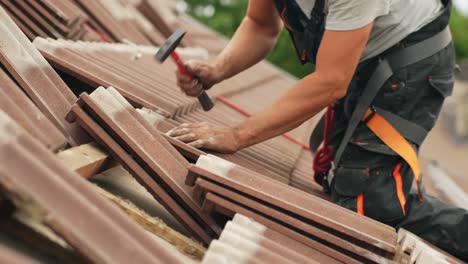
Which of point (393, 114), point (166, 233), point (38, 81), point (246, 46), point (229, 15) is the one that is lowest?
point (229, 15)

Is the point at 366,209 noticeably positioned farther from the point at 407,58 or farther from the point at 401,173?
the point at 407,58

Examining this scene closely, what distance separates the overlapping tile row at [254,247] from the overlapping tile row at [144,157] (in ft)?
0.55

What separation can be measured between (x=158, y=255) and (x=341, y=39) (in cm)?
136

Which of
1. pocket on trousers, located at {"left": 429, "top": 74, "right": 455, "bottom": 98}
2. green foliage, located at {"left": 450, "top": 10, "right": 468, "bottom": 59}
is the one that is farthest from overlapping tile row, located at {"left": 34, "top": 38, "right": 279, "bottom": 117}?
green foliage, located at {"left": 450, "top": 10, "right": 468, "bottom": 59}

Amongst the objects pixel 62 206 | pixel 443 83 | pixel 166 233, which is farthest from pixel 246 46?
pixel 62 206

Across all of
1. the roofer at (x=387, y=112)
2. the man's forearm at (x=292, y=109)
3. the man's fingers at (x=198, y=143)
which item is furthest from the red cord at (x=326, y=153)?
the man's fingers at (x=198, y=143)

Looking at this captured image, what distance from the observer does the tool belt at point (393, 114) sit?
3037 mm

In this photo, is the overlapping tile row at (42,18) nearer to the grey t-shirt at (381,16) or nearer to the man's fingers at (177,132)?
the man's fingers at (177,132)

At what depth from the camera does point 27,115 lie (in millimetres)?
1848

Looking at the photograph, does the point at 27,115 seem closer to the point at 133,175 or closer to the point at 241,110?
the point at 133,175

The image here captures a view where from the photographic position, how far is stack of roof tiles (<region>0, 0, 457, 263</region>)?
1445mm

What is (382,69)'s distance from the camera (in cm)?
302

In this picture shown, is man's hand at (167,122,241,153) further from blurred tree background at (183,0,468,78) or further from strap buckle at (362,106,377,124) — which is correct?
blurred tree background at (183,0,468,78)

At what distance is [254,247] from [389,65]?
5.18 feet
